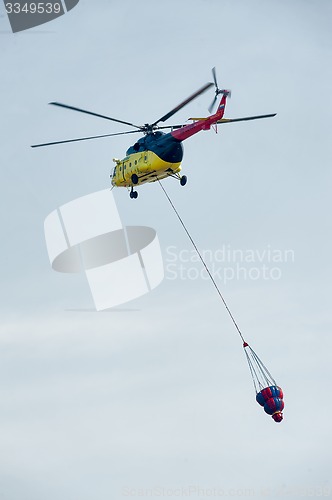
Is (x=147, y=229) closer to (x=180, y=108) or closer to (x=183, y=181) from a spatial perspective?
(x=183, y=181)

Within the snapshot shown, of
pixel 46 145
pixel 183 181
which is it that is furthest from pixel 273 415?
pixel 46 145

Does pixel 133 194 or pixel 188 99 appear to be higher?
pixel 188 99

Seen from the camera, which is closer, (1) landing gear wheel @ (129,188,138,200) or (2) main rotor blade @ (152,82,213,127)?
(2) main rotor blade @ (152,82,213,127)

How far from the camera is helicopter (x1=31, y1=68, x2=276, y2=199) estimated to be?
56750mm

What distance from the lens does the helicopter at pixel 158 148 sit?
56.8m

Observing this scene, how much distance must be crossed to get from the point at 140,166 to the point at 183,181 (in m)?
2.87

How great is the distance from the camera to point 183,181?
60188 mm

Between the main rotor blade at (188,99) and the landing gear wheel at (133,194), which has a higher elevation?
the main rotor blade at (188,99)

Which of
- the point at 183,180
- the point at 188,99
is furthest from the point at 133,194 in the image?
the point at 188,99

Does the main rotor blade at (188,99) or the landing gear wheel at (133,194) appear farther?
the landing gear wheel at (133,194)

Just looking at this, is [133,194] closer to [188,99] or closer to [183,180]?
[183,180]

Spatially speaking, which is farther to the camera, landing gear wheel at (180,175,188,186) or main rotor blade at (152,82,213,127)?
landing gear wheel at (180,175,188,186)

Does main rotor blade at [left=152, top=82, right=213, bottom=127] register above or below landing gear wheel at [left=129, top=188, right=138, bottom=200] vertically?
above

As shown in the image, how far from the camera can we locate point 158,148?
59.7 m
